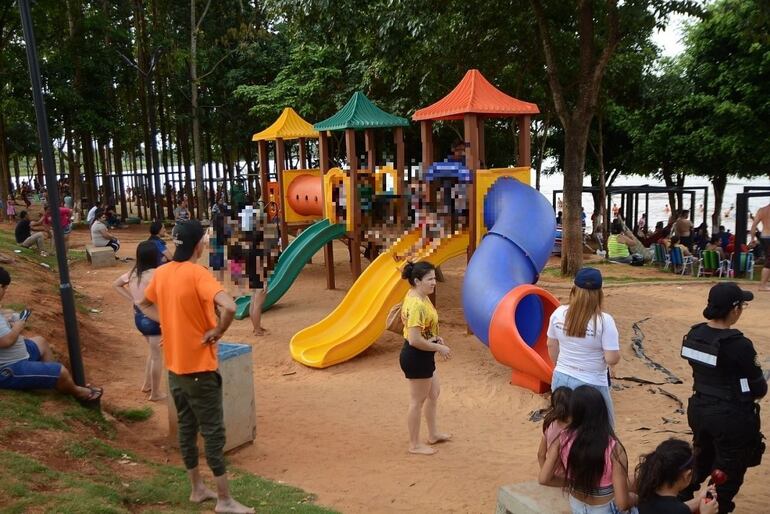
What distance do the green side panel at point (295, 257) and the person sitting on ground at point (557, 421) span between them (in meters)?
8.92

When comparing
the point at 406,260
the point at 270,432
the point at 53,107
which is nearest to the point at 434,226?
the point at 406,260

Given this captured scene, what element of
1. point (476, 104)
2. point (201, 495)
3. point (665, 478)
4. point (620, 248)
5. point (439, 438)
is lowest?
point (439, 438)

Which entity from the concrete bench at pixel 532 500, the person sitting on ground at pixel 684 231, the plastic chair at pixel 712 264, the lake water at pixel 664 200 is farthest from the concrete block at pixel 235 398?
the lake water at pixel 664 200

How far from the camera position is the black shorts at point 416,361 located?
18.0 ft

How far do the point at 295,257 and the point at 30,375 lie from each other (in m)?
7.06

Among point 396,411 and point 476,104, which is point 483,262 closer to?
point 396,411

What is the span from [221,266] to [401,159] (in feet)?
12.0

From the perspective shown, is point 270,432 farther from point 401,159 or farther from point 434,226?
point 401,159

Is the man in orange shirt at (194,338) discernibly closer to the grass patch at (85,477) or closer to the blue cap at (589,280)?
the grass patch at (85,477)

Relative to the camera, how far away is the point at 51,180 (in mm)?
5652

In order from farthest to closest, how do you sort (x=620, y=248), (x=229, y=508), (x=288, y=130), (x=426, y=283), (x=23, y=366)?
(x=620, y=248)
(x=288, y=130)
(x=23, y=366)
(x=426, y=283)
(x=229, y=508)

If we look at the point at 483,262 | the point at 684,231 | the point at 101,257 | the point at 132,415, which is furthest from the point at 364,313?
the point at 684,231

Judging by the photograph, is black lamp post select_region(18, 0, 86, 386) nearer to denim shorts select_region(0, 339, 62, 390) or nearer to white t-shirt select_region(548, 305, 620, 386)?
denim shorts select_region(0, 339, 62, 390)

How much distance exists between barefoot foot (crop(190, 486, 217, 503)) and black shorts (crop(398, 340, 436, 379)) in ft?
5.68
